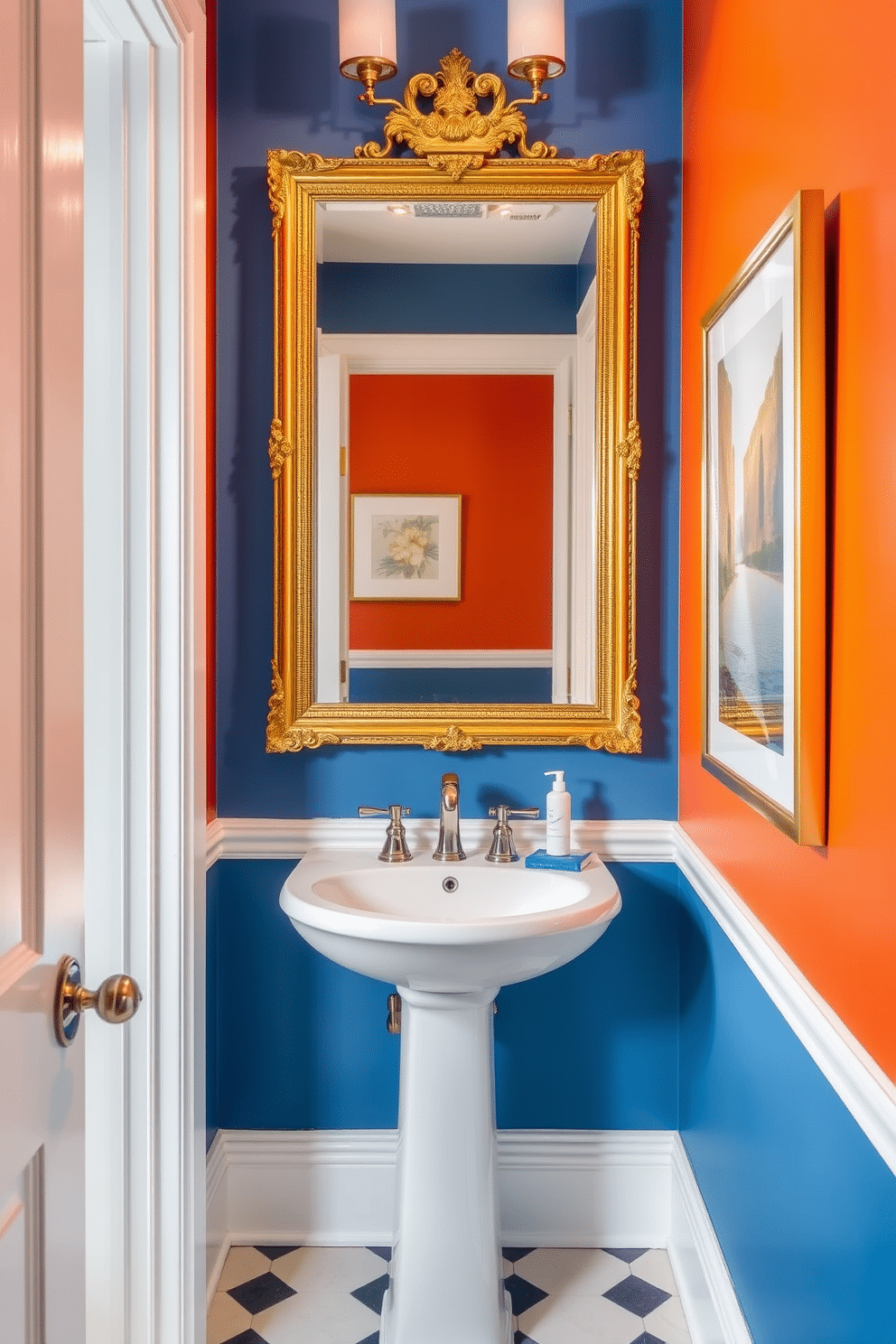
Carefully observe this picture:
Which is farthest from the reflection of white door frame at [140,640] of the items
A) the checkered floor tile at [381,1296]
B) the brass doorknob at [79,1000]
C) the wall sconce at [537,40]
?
the brass doorknob at [79,1000]

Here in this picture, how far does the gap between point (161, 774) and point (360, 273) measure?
103 centimetres

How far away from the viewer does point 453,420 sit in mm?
2021

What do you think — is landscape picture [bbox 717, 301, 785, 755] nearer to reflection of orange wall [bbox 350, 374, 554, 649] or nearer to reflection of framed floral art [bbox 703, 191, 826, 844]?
reflection of framed floral art [bbox 703, 191, 826, 844]

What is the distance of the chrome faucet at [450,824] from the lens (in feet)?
6.47

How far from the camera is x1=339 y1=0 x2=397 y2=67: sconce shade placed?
6.15 feet

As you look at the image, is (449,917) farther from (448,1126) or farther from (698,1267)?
(698,1267)

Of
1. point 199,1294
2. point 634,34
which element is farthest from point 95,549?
point 634,34

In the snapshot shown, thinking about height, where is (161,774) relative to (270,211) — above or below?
below

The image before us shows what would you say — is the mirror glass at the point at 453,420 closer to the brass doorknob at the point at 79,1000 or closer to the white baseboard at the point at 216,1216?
the white baseboard at the point at 216,1216

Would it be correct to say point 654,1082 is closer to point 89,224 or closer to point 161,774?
point 161,774

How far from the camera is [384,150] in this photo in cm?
200

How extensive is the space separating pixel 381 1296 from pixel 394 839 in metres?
0.82

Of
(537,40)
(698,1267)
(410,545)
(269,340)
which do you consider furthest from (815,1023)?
(537,40)

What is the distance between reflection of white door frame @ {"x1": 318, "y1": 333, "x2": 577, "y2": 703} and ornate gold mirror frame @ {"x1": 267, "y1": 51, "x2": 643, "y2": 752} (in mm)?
61
